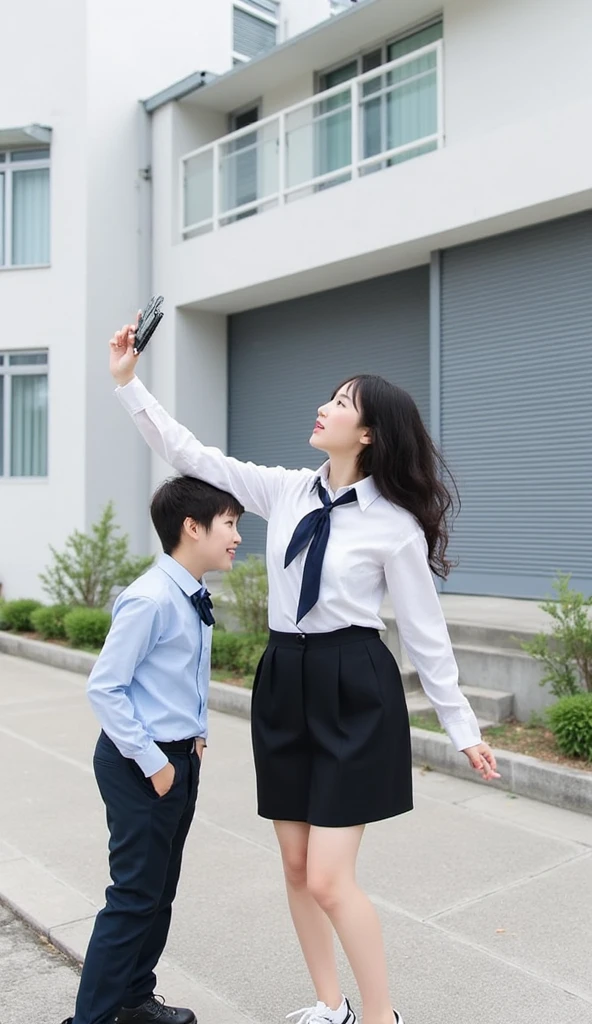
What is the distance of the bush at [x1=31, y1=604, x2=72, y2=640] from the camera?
10.4 meters

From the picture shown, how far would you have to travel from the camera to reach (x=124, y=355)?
2730 mm

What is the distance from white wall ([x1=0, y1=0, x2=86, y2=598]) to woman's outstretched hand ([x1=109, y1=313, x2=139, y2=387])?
10582 millimetres

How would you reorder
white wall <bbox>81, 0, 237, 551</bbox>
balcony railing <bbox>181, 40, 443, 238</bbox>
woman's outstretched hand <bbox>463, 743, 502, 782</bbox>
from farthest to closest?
white wall <bbox>81, 0, 237, 551</bbox> → balcony railing <bbox>181, 40, 443, 238</bbox> → woman's outstretched hand <bbox>463, 743, 502, 782</bbox>

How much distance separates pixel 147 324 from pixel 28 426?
1192 centimetres

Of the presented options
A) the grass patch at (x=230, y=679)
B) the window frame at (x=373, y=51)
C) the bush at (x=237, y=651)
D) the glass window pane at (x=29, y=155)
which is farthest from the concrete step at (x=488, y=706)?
the glass window pane at (x=29, y=155)

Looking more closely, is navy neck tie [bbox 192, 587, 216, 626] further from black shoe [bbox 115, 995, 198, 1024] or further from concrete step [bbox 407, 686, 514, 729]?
concrete step [bbox 407, 686, 514, 729]

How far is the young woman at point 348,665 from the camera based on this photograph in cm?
247

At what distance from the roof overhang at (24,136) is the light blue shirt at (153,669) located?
40.3 feet

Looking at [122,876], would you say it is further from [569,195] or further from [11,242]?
[11,242]

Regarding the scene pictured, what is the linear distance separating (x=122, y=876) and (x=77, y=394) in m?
11.2

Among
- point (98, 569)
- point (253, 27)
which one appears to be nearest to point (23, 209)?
point (253, 27)

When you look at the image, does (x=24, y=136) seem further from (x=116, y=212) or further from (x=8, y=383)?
(x=8, y=383)

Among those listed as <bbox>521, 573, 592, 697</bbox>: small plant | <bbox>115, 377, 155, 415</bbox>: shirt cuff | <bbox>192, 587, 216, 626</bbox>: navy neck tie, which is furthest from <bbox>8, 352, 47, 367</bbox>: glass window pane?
<bbox>192, 587, 216, 626</bbox>: navy neck tie

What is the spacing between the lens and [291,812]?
257 centimetres
